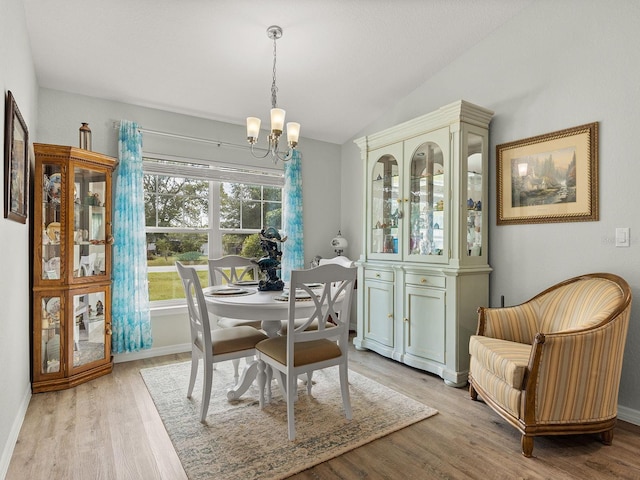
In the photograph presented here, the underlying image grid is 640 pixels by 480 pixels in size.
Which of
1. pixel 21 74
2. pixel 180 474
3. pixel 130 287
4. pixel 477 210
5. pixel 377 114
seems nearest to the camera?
pixel 180 474

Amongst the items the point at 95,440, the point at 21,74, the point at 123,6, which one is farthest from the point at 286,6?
the point at 95,440

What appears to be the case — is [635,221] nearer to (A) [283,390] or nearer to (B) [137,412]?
(A) [283,390]

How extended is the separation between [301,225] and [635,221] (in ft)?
10.3

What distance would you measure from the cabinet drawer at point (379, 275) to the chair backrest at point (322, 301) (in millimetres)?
1203

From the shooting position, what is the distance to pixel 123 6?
2.55 m

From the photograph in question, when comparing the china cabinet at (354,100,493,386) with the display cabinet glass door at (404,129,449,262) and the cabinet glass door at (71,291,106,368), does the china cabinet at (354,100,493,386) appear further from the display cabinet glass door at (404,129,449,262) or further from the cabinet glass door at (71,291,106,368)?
the cabinet glass door at (71,291,106,368)

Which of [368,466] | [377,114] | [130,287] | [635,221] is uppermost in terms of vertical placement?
[377,114]

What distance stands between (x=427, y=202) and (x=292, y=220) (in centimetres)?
174

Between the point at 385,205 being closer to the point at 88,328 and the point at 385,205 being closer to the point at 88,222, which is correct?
the point at 88,222

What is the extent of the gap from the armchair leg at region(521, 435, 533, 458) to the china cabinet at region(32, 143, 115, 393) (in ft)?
10.5

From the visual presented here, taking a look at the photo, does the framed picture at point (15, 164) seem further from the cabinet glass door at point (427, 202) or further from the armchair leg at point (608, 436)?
the armchair leg at point (608, 436)

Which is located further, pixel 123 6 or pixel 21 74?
pixel 123 6

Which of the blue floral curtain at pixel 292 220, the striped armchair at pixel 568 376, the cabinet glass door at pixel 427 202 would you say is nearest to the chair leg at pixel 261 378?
the striped armchair at pixel 568 376

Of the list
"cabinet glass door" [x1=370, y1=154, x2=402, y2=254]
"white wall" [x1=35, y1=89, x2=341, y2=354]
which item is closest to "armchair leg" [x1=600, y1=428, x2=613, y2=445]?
"cabinet glass door" [x1=370, y1=154, x2=402, y2=254]
